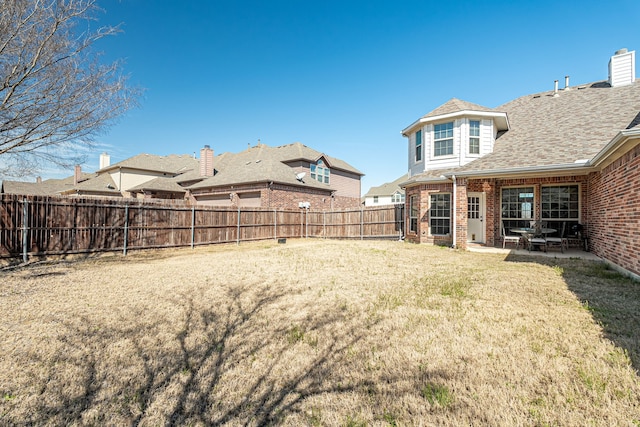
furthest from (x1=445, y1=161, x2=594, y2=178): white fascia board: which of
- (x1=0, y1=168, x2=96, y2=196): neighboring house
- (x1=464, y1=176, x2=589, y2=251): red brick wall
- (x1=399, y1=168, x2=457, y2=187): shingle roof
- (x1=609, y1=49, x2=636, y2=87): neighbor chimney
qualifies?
(x1=0, y1=168, x2=96, y2=196): neighboring house

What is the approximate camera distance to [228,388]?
2.58 metres

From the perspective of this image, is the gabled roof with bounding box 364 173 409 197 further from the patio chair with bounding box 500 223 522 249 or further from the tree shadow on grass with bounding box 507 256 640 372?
the tree shadow on grass with bounding box 507 256 640 372

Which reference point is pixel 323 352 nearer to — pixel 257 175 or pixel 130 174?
pixel 257 175

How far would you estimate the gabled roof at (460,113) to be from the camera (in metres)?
12.1

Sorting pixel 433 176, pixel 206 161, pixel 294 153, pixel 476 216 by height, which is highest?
pixel 294 153

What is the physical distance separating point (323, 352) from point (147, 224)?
36.2 ft

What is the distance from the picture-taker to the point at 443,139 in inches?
507

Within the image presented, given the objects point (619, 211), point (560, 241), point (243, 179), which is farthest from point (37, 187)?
point (619, 211)

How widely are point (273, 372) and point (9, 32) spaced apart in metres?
9.48

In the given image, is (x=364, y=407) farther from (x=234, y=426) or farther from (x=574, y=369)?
(x=574, y=369)

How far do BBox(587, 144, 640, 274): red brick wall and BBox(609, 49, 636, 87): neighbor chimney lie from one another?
7338 mm

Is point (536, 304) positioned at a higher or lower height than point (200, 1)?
lower

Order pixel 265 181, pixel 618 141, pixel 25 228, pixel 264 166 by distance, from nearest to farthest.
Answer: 1. pixel 618 141
2. pixel 25 228
3. pixel 265 181
4. pixel 264 166

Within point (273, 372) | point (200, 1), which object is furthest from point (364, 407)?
point (200, 1)
